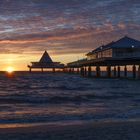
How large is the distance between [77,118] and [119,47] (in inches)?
2401

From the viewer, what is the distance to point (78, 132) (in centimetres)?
1317

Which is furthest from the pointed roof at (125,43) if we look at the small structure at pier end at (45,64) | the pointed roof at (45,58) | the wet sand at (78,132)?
the pointed roof at (45,58)

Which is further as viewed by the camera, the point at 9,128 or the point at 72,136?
the point at 9,128

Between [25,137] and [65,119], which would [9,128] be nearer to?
[25,137]

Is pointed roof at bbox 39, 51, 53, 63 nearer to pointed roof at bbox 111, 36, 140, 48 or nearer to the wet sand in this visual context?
pointed roof at bbox 111, 36, 140, 48

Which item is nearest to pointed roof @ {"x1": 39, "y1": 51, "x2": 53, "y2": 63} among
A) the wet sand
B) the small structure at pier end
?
the small structure at pier end

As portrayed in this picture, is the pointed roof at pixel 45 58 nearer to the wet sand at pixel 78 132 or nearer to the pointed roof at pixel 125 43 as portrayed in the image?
the pointed roof at pixel 125 43

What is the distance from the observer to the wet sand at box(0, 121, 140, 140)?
12242mm

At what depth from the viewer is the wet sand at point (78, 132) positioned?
1224 cm

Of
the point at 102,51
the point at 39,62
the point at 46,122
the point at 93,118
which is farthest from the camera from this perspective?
the point at 39,62

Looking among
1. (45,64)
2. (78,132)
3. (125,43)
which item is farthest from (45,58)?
(78,132)

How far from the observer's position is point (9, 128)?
1416cm

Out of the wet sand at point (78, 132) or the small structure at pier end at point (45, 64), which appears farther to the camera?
the small structure at pier end at point (45, 64)

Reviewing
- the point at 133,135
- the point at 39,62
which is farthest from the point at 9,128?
the point at 39,62
